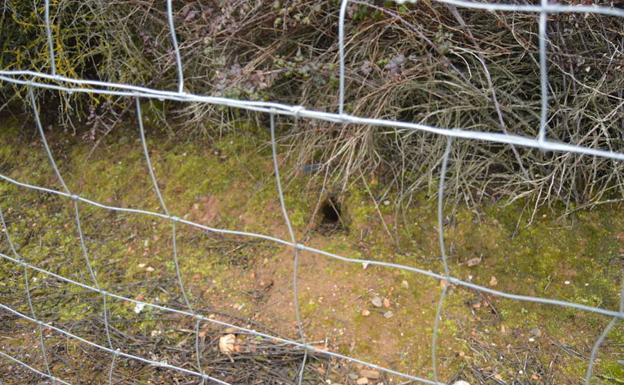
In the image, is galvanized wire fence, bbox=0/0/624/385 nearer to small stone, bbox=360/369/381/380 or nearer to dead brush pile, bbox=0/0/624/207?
small stone, bbox=360/369/381/380

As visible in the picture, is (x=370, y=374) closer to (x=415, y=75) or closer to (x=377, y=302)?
(x=377, y=302)

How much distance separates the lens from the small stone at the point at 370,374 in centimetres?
178

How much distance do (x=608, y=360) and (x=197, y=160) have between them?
5.71 ft

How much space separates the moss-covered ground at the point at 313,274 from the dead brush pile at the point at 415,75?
0.39ft

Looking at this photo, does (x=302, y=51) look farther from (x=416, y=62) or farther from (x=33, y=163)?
(x=33, y=163)

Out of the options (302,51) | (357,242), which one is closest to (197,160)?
(302,51)

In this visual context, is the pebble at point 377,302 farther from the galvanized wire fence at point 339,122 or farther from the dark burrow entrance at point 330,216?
the dark burrow entrance at point 330,216

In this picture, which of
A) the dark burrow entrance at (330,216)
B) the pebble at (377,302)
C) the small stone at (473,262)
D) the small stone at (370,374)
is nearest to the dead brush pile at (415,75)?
the dark burrow entrance at (330,216)

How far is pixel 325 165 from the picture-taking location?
2.26 meters

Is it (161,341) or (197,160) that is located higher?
(197,160)

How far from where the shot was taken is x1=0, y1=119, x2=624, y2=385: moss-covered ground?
5.99 ft

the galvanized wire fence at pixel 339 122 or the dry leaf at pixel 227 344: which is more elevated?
the galvanized wire fence at pixel 339 122

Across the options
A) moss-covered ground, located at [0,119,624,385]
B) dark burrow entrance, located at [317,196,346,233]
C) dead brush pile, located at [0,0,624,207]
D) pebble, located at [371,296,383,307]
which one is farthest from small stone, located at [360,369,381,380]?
dead brush pile, located at [0,0,624,207]

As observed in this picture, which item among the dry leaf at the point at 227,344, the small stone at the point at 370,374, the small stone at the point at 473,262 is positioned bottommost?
the small stone at the point at 370,374
